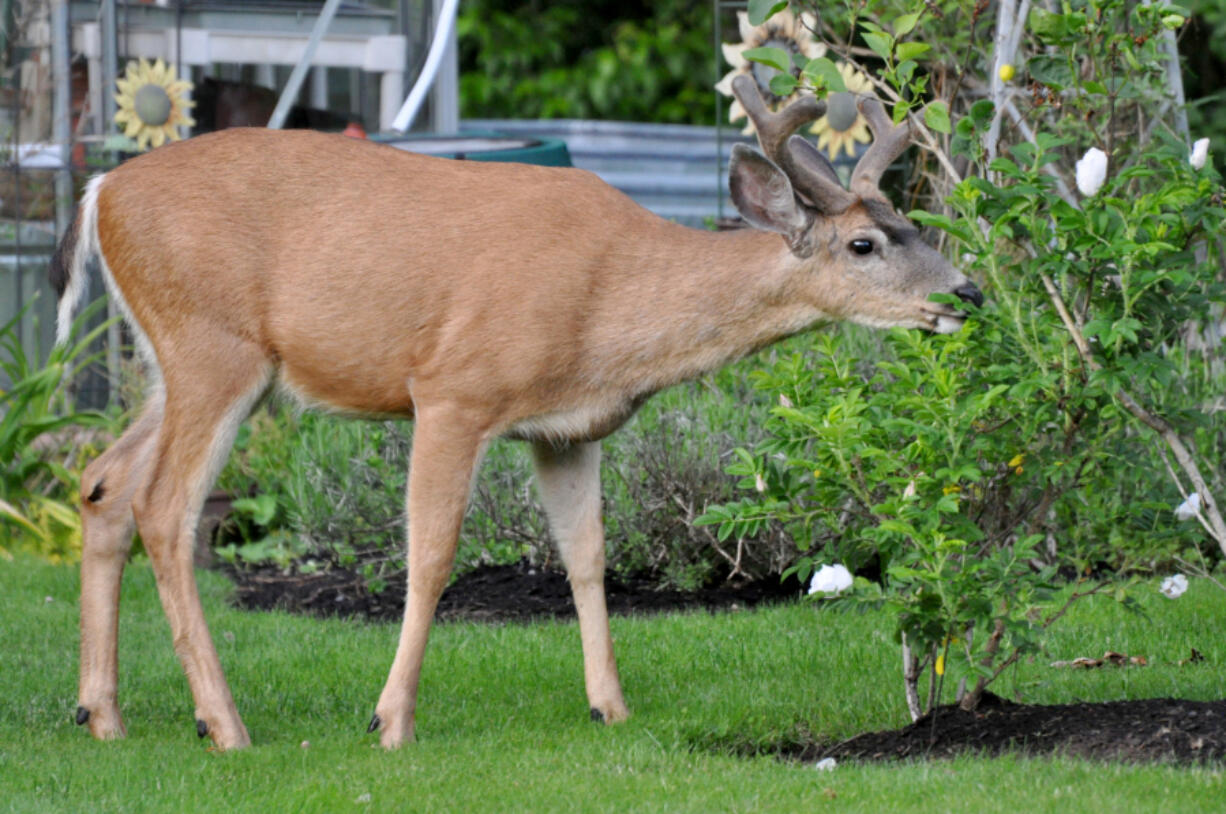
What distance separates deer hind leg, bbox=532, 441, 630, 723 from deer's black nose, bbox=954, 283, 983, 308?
139cm

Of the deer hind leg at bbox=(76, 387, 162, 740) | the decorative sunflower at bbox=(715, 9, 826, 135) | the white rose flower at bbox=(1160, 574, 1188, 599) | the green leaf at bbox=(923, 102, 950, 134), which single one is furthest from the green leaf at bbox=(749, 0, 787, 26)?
the decorative sunflower at bbox=(715, 9, 826, 135)

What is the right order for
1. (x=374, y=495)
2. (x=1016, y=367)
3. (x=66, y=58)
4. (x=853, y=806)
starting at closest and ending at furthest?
(x=853, y=806) < (x=1016, y=367) < (x=374, y=495) < (x=66, y=58)

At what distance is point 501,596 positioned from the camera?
748cm

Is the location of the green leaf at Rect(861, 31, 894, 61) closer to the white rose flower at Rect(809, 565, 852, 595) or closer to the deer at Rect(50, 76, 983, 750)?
the deer at Rect(50, 76, 983, 750)

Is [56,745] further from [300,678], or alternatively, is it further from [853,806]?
[853,806]

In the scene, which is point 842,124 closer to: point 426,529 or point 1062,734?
point 426,529

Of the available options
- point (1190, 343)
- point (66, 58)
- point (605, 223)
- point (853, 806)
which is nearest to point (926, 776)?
point (853, 806)

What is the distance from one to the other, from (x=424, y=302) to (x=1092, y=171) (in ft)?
6.63

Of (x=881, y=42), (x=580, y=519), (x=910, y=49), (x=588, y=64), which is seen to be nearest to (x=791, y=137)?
(x=881, y=42)

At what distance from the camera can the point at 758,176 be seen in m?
4.95

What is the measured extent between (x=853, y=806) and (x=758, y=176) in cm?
184

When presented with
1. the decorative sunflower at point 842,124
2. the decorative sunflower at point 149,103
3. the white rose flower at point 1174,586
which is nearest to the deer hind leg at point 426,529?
the white rose flower at point 1174,586

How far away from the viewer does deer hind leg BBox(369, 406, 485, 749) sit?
16.6 ft

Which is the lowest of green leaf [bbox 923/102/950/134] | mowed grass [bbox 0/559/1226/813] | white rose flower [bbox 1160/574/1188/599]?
mowed grass [bbox 0/559/1226/813]
